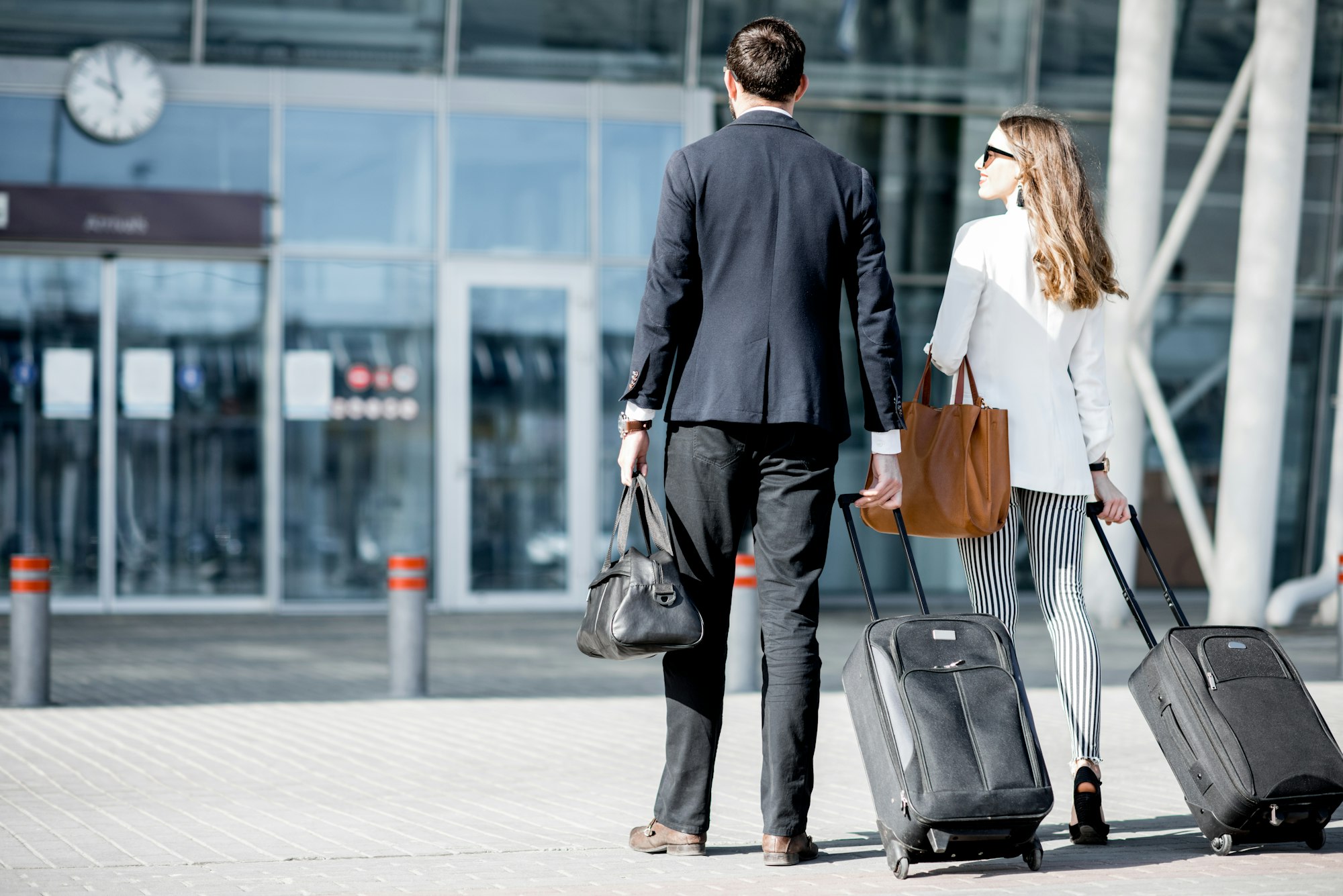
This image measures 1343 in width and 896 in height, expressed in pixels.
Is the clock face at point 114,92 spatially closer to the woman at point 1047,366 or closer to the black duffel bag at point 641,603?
the woman at point 1047,366

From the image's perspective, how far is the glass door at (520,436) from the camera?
1404cm

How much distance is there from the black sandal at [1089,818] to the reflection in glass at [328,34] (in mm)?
11100

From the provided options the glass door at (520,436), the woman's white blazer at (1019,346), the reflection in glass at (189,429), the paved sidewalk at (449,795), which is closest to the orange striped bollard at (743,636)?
the paved sidewalk at (449,795)

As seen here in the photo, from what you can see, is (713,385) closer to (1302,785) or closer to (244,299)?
(1302,785)

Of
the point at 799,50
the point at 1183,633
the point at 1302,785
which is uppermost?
the point at 799,50

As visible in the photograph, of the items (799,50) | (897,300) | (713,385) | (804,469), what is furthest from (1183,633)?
(897,300)

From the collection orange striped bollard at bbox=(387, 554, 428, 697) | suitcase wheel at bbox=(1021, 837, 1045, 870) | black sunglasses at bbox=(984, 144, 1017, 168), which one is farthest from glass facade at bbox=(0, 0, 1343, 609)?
suitcase wheel at bbox=(1021, 837, 1045, 870)

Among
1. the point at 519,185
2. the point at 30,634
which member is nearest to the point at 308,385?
the point at 519,185

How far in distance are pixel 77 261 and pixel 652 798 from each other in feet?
33.0

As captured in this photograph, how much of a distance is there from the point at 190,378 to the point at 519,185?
335 centimetres

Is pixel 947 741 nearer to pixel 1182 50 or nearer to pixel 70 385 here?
pixel 70 385

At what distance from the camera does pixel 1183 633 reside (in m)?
4.15

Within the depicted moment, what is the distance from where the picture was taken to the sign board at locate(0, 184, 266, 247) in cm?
1320

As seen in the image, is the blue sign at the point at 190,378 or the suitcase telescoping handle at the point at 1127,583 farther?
the blue sign at the point at 190,378
